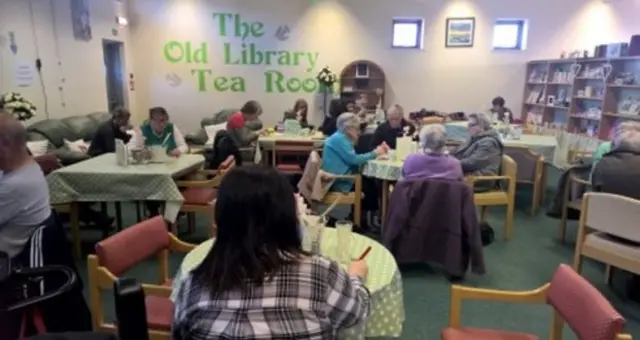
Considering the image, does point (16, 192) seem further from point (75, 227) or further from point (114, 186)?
point (75, 227)

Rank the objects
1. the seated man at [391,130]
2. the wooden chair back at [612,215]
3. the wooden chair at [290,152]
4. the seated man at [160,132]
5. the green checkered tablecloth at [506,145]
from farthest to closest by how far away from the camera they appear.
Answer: the wooden chair at [290,152]
the seated man at [391,130]
the seated man at [160,132]
the green checkered tablecloth at [506,145]
the wooden chair back at [612,215]

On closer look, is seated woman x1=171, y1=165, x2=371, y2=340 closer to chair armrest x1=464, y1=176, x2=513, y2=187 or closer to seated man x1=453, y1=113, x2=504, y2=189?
chair armrest x1=464, y1=176, x2=513, y2=187

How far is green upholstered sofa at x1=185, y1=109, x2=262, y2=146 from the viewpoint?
227 inches

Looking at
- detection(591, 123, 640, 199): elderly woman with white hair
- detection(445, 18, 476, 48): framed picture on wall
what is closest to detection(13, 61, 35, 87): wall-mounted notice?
detection(591, 123, 640, 199): elderly woman with white hair

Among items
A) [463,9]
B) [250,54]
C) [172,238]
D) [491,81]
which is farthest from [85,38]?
[491,81]

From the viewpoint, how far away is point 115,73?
8008 mm

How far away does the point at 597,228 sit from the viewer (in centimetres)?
287

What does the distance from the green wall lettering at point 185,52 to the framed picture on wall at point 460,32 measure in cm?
434

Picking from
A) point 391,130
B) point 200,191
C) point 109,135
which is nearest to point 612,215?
point 391,130

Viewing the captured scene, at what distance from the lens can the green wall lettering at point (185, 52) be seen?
328 inches

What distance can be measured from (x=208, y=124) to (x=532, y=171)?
5.05m

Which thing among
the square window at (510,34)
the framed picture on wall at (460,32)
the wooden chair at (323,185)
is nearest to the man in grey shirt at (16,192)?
the wooden chair at (323,185)

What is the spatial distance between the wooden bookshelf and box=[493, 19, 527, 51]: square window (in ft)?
1.42

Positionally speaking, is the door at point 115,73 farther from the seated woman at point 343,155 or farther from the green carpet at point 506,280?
the seated woman at point 343,155
